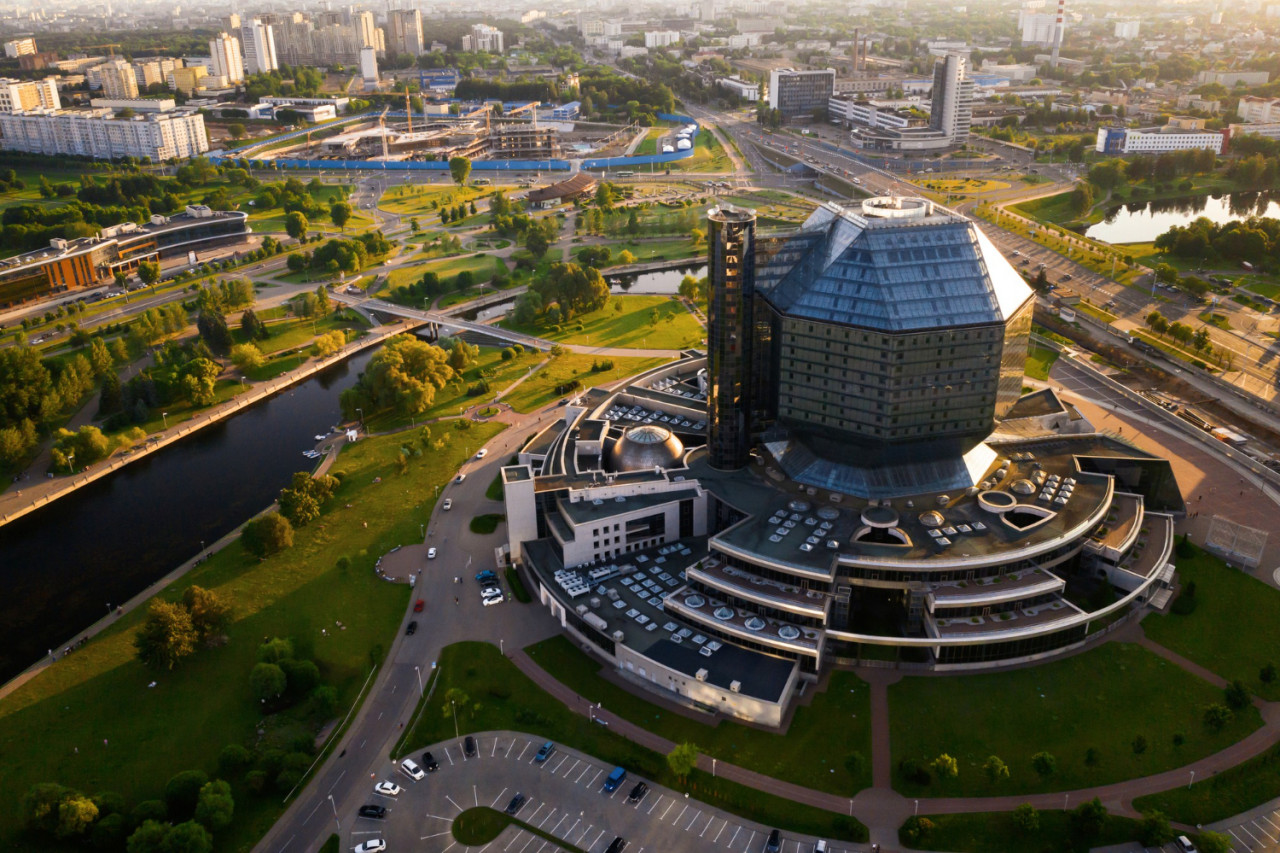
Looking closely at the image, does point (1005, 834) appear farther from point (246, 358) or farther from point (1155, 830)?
point (246, 358)

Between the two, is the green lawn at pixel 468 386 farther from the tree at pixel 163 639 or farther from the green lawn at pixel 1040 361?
the green lawn at pixel 1040 361

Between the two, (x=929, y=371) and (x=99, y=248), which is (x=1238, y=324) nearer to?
(x=929, y=371)

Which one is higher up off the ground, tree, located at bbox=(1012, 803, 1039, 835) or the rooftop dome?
the rooftop dome

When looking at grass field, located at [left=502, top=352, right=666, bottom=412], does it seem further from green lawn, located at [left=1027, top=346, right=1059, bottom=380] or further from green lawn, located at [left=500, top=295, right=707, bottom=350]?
green lawn, located at [left=1027, top=346, right=1059, bottom=380]

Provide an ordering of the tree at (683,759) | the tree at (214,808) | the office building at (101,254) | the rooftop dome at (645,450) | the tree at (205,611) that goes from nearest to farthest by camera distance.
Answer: the tree at (214,808), the tree at (683,759), the tree at (205,611), the rooftop dome at (645,450), the office building at (101,254)

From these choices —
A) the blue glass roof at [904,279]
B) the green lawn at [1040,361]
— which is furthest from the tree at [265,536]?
the green lawn at [1040,361]

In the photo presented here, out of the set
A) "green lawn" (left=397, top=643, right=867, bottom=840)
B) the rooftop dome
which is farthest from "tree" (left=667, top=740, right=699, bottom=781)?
the rooftop dome

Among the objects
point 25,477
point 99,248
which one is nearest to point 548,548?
point 25,477
